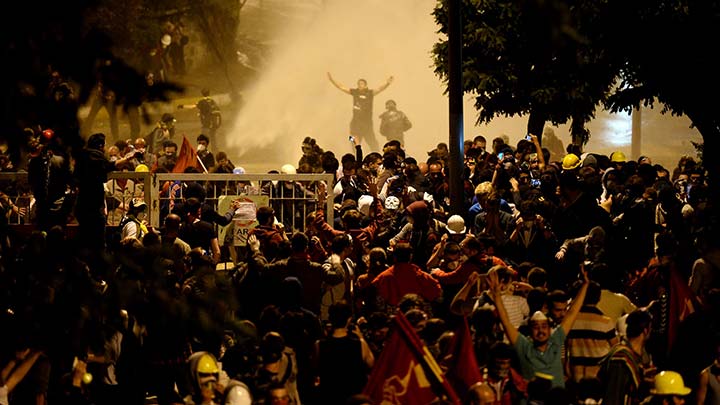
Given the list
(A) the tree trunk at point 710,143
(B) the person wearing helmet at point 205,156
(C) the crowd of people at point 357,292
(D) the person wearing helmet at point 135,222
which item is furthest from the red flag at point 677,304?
(B) the person wearing helmet at point 205,156

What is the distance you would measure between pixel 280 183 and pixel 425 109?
38.9m

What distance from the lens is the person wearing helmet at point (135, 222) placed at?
15.4m

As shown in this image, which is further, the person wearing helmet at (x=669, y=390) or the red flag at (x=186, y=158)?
the red flag at (x=186, y=158)

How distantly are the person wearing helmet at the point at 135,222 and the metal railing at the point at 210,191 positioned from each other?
0.29m

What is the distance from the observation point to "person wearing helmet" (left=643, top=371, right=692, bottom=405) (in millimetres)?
9930

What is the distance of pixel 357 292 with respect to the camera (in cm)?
1352

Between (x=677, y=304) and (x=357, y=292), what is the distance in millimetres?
2894

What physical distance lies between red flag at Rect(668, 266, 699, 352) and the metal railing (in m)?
4.86

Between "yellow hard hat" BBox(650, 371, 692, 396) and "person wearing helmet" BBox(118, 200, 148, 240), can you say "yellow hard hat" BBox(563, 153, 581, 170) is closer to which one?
"person wearing helmet" BBox(118, 200, 148, 240)

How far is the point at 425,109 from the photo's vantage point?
2168 inches

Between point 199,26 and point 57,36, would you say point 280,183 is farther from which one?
point 199,26

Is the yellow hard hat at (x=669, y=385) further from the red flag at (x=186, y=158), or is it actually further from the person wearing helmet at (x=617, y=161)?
the red flag at (x=186, y=158)

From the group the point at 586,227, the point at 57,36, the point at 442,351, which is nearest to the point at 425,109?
the point at 586,227

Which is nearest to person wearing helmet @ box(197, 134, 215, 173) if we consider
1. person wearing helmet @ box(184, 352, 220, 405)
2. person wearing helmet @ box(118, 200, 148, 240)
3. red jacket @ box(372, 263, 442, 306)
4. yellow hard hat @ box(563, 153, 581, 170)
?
yellow hard hat @ box(563, 153, 581, 170)
